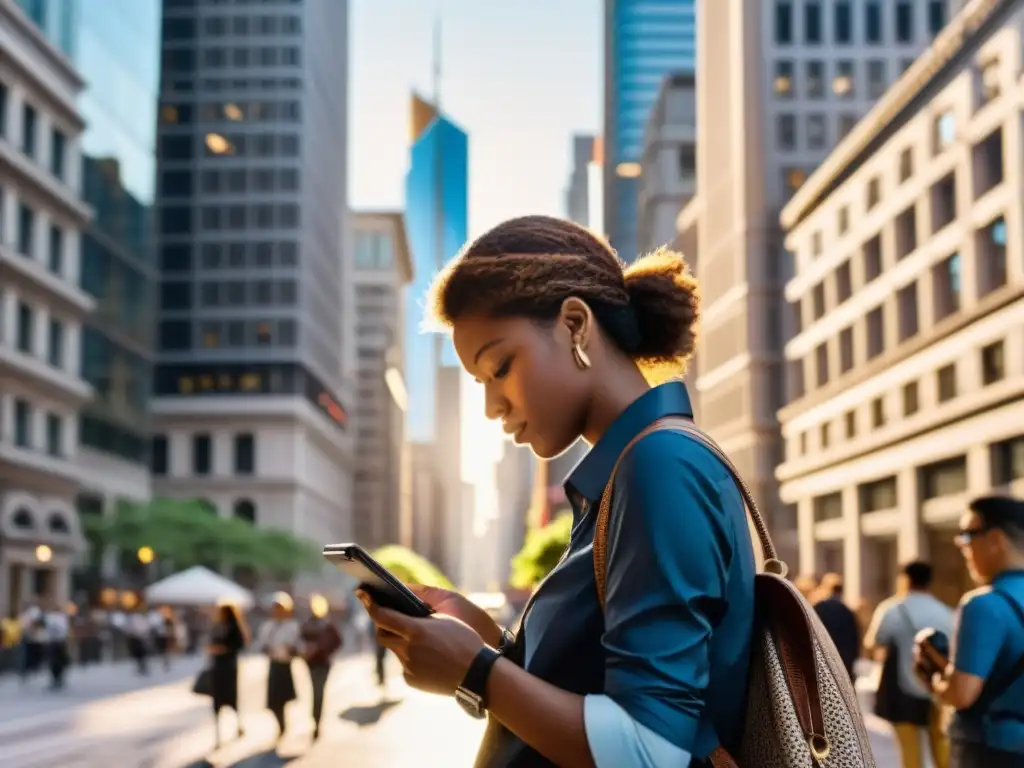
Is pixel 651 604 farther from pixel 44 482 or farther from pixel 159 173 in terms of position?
pixel 159 173

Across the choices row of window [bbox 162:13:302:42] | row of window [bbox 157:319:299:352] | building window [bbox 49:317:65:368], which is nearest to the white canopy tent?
building window [bbox 49:317:65:368]

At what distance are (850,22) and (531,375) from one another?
80.2 metres

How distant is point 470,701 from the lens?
2.53m

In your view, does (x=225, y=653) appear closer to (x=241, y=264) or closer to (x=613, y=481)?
(x=613, y=481)

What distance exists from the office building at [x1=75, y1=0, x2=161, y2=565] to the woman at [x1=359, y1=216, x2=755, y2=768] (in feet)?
199

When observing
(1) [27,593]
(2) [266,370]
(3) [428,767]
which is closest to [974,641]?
(3) [428,767]

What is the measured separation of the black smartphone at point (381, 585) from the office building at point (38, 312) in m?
50.3

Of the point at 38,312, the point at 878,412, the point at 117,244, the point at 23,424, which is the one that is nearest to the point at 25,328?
the point at 38,312

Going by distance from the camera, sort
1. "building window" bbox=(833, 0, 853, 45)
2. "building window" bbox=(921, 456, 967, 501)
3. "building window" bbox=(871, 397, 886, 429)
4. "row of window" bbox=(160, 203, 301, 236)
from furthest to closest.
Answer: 1. "row of window" bbox=(160, 203, 301, 236)
2. "building window" bbox=(833, 0, 853, 45)
3. "building window" bbox=(871, 397, 886, 429)
4. "building window" bbox=(921, 456, 967, 501)

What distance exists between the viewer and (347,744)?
19.7 metres

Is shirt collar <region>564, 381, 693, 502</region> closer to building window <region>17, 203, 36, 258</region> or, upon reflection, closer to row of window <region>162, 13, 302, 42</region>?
building window <region>17, 203, 36, 258</region>

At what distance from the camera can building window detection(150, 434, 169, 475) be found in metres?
102

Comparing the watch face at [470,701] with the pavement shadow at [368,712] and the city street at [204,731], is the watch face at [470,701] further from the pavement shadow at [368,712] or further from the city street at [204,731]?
the pavement shadow at [368,712]

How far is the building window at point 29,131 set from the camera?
53969 mm
